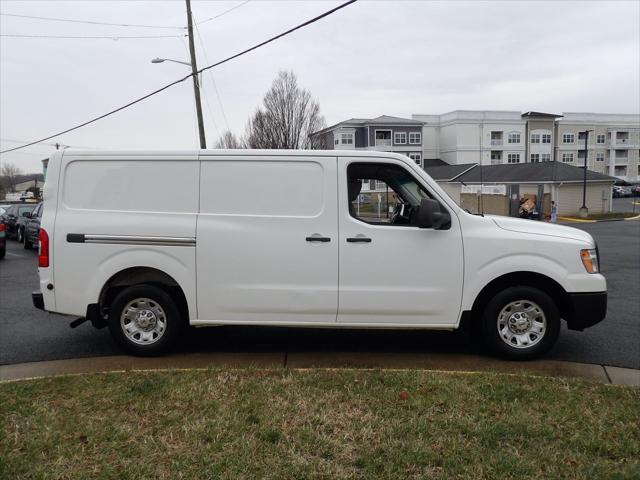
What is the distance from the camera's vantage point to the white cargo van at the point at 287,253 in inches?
211

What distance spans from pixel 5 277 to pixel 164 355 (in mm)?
8408

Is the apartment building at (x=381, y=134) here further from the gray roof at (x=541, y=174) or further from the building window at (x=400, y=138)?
the gray roof at (x=541, y=174)

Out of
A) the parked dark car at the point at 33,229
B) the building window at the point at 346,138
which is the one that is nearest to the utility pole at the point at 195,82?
the parked dark car at the point at 33,229

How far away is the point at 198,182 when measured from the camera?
17.9 ft

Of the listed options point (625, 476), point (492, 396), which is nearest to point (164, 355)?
point (492, 396)

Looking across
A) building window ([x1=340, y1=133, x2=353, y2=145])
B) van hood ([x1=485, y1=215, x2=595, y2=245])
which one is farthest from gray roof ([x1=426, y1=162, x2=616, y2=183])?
van hood ([x1=485, y1=215, x2=595, y2=245])

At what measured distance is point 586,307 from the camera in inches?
212

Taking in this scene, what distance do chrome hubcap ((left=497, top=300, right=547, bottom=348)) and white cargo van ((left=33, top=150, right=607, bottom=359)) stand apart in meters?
0.01

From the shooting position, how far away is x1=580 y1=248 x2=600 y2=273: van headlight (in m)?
5.39

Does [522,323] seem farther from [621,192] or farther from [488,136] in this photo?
[621,192]

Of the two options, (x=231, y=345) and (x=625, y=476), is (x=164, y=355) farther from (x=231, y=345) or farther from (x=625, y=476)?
(x=625, y=476)

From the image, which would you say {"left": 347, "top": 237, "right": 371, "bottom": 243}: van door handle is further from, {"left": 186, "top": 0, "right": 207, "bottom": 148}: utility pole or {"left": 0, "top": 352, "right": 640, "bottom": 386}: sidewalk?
{"left": 186, "top": 0, "right": 207, "bottom": 148}: utility pole

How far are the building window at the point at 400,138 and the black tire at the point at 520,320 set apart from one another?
65623 mm

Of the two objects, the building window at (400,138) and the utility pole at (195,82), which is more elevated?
the building window at (400,138)
